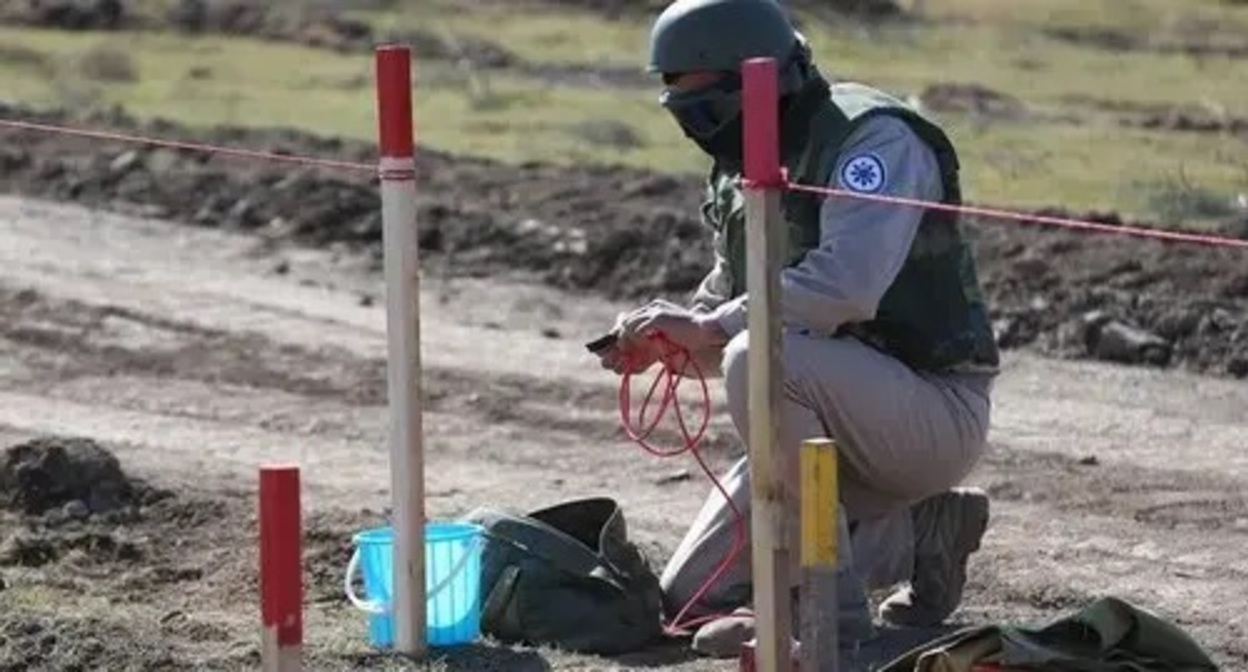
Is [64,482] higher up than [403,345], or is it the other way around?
[403,345]

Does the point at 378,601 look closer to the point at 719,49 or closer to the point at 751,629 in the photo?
the point at 751,629

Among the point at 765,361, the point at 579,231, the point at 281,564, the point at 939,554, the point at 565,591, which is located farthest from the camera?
the point at 579,231

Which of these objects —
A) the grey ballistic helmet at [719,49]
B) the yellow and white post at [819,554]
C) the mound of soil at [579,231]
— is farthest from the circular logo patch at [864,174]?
the mound of soil at [579,231]

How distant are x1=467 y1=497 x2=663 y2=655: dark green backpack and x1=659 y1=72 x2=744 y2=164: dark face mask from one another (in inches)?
42.3

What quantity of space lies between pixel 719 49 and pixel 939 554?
1440 mm

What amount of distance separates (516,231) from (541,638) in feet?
25.9

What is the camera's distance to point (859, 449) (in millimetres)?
8086

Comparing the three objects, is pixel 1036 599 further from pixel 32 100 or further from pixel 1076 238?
pixel 32 100

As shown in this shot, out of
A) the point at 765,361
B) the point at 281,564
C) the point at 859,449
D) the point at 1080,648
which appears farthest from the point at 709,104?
the point at 281,564

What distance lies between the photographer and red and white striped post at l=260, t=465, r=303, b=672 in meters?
6.20

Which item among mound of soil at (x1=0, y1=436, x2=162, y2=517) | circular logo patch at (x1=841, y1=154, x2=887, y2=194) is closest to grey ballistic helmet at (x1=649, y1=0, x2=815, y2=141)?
circular logo patch at (x1=841, y1=154, x2=887, y2=194)

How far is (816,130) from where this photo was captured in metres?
8.06

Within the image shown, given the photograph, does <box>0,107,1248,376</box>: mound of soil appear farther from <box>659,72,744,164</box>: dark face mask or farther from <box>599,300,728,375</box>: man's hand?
<box>599,300,728,375</box>: man's hand

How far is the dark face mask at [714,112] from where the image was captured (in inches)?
318
